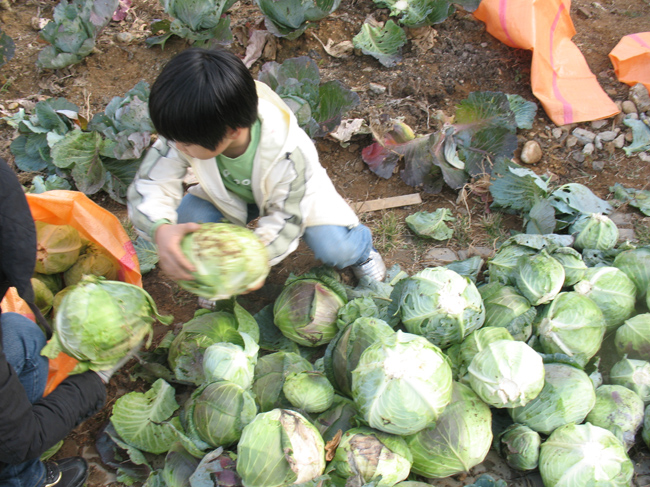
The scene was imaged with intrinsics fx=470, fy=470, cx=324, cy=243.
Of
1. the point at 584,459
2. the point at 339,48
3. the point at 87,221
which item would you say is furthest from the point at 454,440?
the point at 339,48

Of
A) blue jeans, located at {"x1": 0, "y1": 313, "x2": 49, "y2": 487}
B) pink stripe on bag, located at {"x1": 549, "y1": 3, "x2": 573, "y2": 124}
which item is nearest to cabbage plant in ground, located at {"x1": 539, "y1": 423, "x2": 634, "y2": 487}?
blue jeans, located at {"x1": 0, "y1": 313, "x2": 49, "y2": 487}

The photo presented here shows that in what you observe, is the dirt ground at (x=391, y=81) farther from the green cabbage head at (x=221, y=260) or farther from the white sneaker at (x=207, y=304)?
the green cabbage head at (x=221, y=260)

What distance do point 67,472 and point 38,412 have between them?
0.55m

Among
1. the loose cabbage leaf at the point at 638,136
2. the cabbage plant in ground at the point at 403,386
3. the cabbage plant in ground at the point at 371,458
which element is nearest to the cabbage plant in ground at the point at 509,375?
the cabbage plant in ground at the point at 403,386

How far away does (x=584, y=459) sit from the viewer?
185 centimetres

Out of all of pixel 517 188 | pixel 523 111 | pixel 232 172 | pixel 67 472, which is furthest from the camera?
pixel 523 111

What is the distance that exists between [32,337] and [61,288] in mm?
684

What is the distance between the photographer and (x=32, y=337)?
2160 millimetres

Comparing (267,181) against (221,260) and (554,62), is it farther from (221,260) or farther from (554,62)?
(554,62)

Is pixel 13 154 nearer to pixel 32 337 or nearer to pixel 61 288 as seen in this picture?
pixel 61 288

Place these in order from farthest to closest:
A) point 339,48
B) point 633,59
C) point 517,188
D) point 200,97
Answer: point 339,48 < point 633,59 < point 517,188 < point 200,97

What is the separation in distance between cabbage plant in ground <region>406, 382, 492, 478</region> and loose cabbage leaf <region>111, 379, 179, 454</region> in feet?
3.72

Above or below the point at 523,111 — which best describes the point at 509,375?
below

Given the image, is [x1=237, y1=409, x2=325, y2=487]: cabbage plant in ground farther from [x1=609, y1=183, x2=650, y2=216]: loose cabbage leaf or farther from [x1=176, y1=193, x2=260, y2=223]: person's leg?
[x1=609, y1=183, x2=650, y2=216]: loose cabbage leaf
